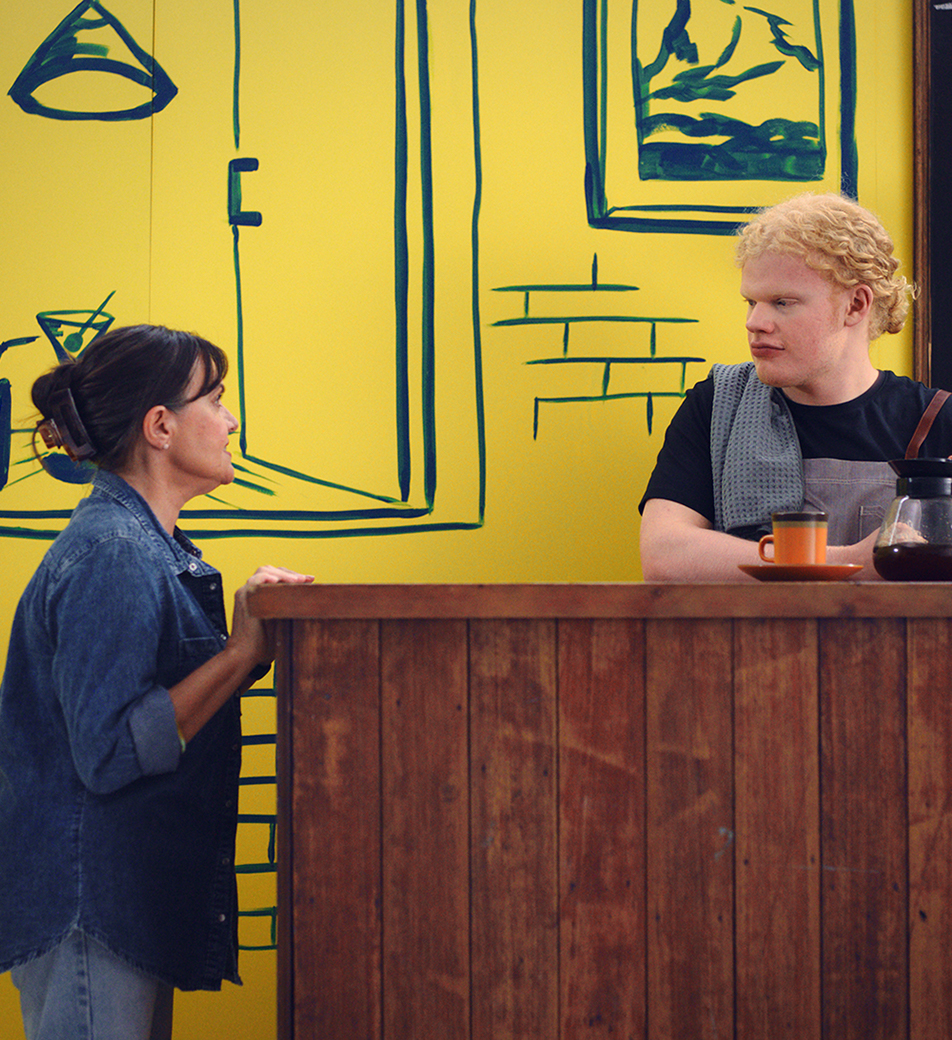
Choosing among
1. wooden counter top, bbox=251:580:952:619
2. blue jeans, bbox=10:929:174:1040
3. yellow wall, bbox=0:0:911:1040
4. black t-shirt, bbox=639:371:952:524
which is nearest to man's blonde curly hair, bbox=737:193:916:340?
black t-shirt, bbox=639:371:952:524

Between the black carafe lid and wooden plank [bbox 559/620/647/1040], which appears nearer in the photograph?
wooden plank [bbox 559/620/647/1040]

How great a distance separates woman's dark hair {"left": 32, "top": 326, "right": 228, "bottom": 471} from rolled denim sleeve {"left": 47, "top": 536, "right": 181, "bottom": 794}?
191mm

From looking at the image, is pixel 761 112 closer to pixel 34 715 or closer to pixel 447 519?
pixel 447 519

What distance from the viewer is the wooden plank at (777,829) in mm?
940

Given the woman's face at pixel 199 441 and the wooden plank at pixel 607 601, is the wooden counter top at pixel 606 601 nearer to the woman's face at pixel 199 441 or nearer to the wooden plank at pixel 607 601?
the wooden plank at pixel 607 601

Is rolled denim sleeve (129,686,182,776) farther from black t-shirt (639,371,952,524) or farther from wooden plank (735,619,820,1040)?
black t-shirt (639,371,952,524)

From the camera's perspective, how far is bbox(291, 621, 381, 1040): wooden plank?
3.05 ft

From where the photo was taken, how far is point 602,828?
0.94 meters

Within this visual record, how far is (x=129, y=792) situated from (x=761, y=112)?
1.81 m

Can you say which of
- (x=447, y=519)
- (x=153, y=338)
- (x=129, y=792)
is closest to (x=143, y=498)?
(x=153, y=338)

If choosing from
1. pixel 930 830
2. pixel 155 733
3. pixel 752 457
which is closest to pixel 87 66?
pixel 155 733

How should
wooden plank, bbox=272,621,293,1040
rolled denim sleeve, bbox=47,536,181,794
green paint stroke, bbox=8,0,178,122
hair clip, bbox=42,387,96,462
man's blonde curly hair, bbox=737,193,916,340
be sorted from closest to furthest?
wooden plank, bbox=272,621,293,1040 < rolled denim sleeve, bbox=47,536,181,794 < hair clip, bbox=42,387,96,462 < man's blonde curly hair, bbox=737,193,916,340 < green paint stroke, bbox=8,0,178,122

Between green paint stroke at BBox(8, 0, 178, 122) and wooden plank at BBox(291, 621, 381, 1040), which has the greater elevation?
green paint stroke at BBox(8, 0, 178, 122)

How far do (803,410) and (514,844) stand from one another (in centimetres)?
101
